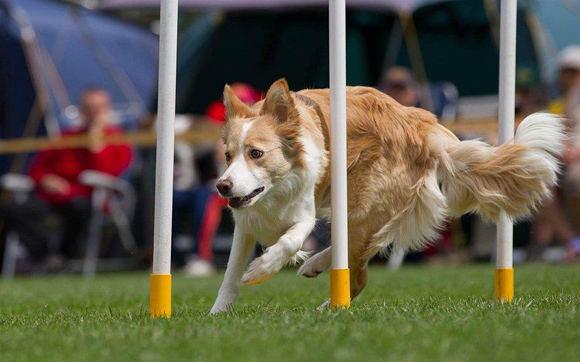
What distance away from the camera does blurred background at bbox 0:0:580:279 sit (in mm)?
9445

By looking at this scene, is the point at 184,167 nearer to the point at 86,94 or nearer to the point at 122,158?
the point at 122,158

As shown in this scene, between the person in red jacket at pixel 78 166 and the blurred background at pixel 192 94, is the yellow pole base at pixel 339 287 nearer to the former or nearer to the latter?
the blurred background at pixel 192 94

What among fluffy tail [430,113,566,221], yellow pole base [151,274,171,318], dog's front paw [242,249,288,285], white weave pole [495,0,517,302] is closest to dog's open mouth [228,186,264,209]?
dog's front paw [242,249,288,285]

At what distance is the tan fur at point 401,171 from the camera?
4039mm

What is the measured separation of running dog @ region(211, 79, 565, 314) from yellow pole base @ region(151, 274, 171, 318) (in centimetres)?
53

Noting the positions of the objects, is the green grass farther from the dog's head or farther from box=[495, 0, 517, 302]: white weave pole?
the dog's head

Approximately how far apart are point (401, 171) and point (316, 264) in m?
0.60

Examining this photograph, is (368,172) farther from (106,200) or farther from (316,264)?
(106,200)

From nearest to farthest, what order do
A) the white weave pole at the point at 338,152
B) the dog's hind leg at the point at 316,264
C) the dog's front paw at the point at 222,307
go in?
the white weave pole at the point at 338,152, the dog's front paw at the point at 222,307, the dog's hind leg at the point at 316,264

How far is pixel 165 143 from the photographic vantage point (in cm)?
340

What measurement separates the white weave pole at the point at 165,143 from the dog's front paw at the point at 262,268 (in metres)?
0.37

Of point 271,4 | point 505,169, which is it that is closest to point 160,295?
point 505,169

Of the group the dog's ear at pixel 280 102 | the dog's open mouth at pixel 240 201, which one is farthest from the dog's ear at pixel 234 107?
the dog's open mouth at pixel 240 201

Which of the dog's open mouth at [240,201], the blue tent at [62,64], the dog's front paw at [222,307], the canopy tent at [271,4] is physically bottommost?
the dog's front paw at [222,307]
